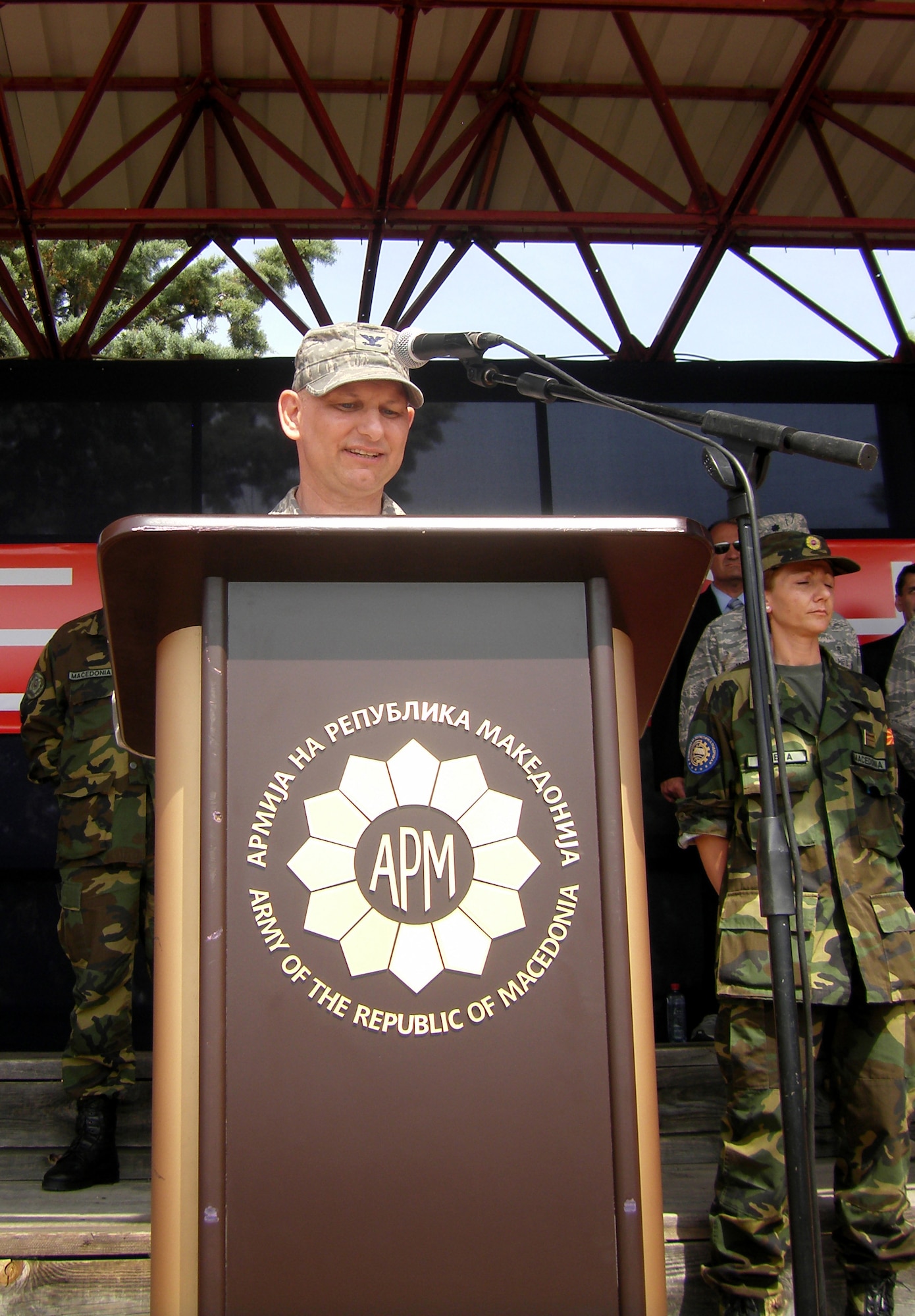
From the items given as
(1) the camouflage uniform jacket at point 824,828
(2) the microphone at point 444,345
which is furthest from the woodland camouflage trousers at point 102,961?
(2) the microphone at point 444,345

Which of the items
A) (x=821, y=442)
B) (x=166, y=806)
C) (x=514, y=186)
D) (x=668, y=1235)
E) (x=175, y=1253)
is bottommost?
(x=668, y=1235)

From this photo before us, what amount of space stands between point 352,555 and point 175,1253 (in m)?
0.62

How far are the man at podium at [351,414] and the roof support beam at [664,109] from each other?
2.84m

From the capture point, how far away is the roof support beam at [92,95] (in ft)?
12.3

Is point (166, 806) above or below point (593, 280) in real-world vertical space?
below

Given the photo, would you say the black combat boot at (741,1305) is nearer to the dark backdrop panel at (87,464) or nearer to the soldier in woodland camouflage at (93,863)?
the soldier in woodland camouflage at (93,863)

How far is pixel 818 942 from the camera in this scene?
2.26 metres

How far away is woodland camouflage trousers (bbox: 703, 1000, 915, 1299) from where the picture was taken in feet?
6.80

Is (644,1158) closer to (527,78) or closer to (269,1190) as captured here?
(269,1190)

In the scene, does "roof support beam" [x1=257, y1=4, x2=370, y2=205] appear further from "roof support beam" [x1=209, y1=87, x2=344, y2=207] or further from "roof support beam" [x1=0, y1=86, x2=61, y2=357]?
"roof support beam" [x1=0, y1=86, x2=61, y2=357]

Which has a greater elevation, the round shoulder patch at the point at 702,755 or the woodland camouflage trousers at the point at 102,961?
the round shoulder patch at the point at 702,755

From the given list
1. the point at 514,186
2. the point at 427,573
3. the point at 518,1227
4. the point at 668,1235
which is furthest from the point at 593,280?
the point at 518,1227

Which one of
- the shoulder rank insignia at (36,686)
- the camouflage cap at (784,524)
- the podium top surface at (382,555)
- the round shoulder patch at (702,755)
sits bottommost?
the round shoulder patch at (702,755)

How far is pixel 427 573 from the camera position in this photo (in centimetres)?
114
